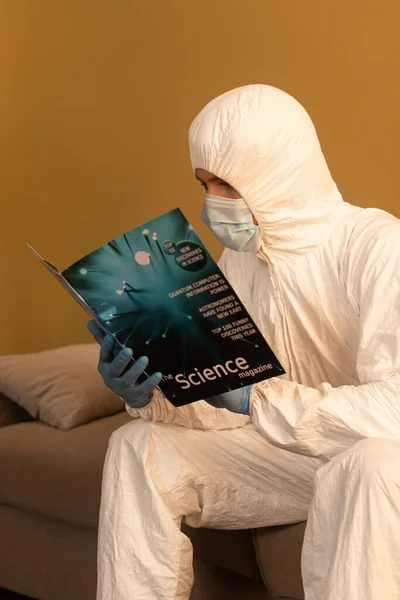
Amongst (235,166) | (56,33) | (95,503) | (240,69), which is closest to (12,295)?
(56,33)

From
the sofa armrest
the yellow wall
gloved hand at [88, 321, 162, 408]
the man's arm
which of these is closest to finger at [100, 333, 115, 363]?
gloved hand at [88, 321, 162, 408]

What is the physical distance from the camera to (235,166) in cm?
161

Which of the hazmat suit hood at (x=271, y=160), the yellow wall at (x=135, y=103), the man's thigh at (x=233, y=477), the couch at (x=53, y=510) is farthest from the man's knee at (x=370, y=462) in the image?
the yellow wall at (x=135, y=103)

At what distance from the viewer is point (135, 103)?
3043mm

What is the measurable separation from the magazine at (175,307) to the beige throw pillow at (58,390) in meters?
0.81

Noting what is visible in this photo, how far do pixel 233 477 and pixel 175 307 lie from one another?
1.32 ft

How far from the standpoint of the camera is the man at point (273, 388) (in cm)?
144

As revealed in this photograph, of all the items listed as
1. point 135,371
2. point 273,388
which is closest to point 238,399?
point 273,388

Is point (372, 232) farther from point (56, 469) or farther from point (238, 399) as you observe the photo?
point (56, 469)

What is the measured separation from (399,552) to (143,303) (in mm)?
533

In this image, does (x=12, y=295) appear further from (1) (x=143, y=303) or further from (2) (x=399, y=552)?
(2) (x=399, y=552)

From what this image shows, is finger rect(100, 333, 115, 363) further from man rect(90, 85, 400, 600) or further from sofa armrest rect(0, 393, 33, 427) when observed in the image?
sofa armrest rect(0, 393, 33, 427)

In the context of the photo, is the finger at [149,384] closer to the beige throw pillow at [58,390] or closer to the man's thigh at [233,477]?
the man's thigh at [233,477]

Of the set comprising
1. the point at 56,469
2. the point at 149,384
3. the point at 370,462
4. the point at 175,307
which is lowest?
the point at 56,469
